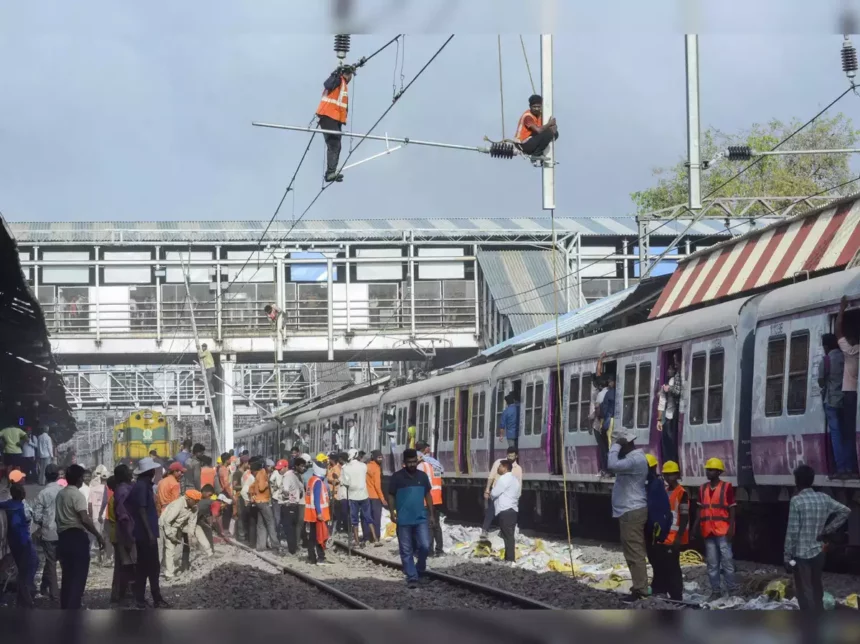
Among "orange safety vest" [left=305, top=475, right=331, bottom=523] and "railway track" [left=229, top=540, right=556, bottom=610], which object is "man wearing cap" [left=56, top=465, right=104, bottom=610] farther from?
"orange safety vest" [left=305, top=475, right=331, bottom=523]

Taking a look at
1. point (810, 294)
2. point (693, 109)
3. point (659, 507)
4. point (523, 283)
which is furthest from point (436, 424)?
point (693, 109)

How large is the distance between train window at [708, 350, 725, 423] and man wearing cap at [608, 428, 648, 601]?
3.67 metres

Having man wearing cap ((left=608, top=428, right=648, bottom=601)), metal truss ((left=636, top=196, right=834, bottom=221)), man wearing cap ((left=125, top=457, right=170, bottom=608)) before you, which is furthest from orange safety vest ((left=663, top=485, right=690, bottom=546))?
metal truss ((left=636, top=196, right=834, bottom=221))

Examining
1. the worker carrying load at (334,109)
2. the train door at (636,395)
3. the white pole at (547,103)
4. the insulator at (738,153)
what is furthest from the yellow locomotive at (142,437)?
the white pole at (547,103)

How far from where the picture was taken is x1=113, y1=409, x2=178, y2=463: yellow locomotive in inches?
2179

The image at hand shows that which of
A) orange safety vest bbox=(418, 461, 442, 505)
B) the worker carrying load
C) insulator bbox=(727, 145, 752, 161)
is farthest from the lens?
insulator bbox=(727, 145, 752, 161)

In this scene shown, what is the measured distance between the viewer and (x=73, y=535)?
572 inches

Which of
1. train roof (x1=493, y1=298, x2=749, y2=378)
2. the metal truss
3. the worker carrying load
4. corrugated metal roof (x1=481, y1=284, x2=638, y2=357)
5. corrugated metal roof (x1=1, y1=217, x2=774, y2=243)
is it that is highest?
corrugated metal roof (x1=1, y1=217, x2=774, y2=243)

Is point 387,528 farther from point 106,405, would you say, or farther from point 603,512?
point 106,405

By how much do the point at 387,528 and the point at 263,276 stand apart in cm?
2714

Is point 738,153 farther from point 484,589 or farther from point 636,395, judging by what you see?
point 484,589

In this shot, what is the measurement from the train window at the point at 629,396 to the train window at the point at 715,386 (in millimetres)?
2620

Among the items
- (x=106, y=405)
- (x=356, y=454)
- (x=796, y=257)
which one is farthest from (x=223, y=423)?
(x=796, y=257)

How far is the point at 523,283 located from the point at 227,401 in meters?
11.0
